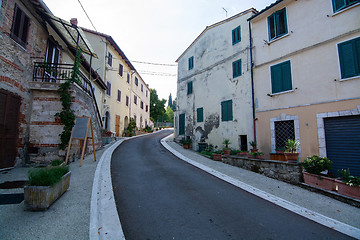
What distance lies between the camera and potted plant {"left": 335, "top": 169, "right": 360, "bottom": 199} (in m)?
4.59

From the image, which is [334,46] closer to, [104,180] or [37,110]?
[104,180]

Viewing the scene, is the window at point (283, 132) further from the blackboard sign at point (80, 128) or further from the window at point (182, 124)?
the blackboard sign at point (80, 128)

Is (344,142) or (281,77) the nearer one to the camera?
(344,142)

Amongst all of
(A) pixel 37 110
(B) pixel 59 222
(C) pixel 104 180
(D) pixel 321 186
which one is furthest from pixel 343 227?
(A) pixel 37 110

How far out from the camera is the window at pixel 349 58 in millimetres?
6320

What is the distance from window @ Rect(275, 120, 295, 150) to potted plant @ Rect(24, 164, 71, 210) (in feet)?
28.0

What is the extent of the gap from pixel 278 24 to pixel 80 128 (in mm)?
11049

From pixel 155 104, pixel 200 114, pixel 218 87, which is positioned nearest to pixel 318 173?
pixel 218 87

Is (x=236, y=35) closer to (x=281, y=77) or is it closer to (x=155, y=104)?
(x=281, y=77)

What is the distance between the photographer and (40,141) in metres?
7.08

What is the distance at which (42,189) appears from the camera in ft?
10.5

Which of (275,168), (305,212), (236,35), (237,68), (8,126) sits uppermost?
(236,35)

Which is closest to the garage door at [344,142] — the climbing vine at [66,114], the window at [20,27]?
the climbing vine at [66,114]

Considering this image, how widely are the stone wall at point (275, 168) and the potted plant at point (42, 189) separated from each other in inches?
282
